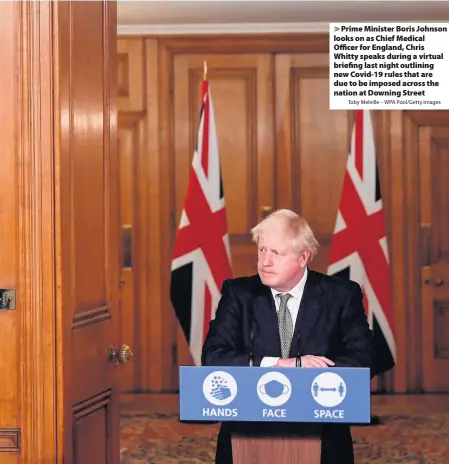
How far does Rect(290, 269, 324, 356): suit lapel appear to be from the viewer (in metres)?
2.97

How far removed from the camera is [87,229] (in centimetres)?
299

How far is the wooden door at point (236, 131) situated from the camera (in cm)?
648

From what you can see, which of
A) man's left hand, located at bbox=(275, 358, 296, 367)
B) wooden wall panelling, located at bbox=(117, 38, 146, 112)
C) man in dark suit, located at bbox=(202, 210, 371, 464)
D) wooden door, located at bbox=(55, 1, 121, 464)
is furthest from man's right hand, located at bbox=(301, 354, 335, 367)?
wooden wall panelling, located at bbox=(117, 38, 146, 112)

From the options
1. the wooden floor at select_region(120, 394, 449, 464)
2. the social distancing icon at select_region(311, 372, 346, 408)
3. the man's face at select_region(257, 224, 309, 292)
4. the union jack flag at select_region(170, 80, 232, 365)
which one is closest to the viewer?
the social distancing icon at select_region(311, 372, 346, 408)

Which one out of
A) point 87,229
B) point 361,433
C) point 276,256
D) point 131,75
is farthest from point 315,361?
point 131,75

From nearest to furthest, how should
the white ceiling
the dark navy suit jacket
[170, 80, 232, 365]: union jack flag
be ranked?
the dark navy suit jacket, the white ceiling, [170, 80, 232, 365]: union jack flag

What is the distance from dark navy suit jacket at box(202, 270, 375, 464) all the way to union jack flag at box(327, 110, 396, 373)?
2.72 m

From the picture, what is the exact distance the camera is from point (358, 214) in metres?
5.84

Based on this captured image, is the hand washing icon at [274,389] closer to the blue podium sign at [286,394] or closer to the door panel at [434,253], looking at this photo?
the blue podium sign at [286,394]

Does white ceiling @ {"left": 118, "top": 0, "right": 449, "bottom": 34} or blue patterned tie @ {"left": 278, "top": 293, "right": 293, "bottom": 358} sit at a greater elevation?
white ceiling @ {"left": 118, "top": 0, "right": 449, "bottom": 34}

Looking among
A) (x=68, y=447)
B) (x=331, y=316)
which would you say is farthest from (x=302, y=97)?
(x=68, y=447)

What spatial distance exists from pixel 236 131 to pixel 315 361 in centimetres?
398

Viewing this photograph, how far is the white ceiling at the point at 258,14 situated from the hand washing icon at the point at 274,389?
12.4 ft

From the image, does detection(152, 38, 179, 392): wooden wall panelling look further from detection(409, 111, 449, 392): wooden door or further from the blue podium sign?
the blue podium sign
